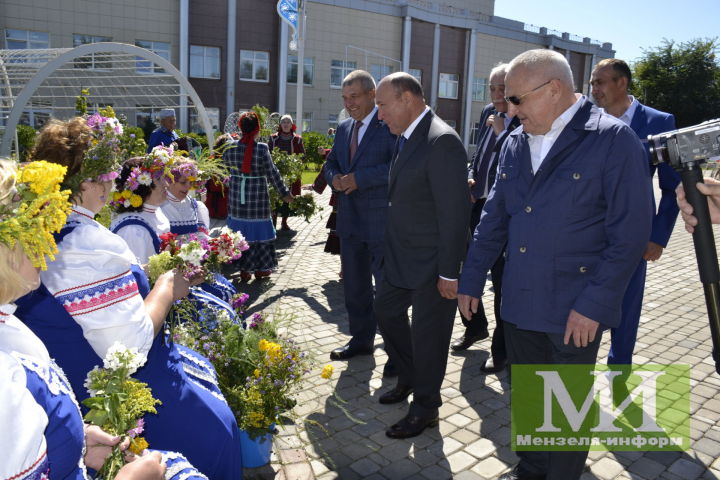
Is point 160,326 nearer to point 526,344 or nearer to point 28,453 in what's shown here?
point 28,453

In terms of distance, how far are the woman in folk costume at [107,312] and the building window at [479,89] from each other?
43412mm

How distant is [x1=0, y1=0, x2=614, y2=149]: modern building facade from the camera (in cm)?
2870

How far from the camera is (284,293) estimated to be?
7.32 metres

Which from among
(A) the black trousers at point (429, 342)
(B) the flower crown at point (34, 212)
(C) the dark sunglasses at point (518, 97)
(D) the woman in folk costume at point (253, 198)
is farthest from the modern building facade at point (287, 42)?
(B) the flower crown at point (34, 212)

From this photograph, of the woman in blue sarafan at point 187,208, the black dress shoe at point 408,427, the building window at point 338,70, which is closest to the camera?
the black dress shoe at point 408,427

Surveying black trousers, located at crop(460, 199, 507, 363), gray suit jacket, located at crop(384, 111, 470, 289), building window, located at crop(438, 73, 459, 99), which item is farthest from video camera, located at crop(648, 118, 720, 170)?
building window, located at crop(438, 73, 459, 99)

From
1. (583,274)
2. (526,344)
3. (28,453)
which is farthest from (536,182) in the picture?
(28,453)

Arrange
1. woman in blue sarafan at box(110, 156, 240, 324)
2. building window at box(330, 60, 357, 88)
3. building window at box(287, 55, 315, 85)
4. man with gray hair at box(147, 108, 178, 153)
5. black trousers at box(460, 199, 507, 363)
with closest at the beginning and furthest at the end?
woman in blue sarafan at box(110, 156, 240, 324) → black trousers at box(460, 199, 507, 363) → man with gray hair at box(147, 108, 178, 153) → building window at box(287, 55, 315, 85) → building window at box(330, 60, 357, 88)

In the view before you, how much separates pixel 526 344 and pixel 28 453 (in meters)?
2.44

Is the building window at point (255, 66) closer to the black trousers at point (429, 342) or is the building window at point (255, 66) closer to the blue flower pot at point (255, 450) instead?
the black trousers at point (429, 342)

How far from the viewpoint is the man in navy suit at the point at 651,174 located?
4.20m

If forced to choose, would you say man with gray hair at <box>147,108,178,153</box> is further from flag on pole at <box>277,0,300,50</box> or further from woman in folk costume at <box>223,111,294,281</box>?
flag on pole at <box>277,0,300,50</box>

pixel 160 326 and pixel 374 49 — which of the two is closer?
pixel 160 326

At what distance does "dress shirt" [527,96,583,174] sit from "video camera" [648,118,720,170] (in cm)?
56
